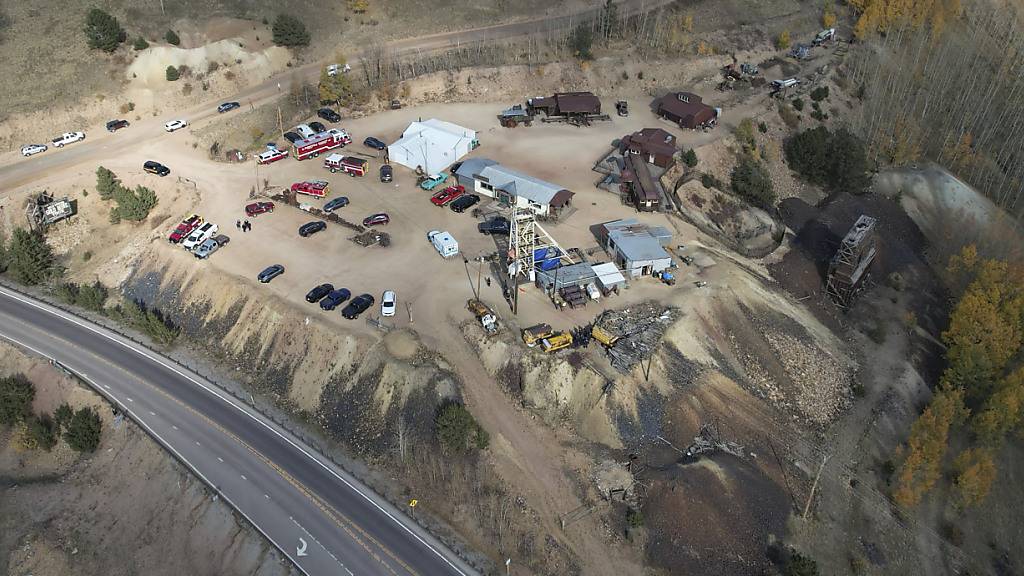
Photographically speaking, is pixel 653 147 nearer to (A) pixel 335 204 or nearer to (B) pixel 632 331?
(B) pixel 632 331

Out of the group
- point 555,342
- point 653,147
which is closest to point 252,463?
point 555,342

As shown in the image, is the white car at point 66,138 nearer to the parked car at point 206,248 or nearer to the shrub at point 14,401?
the parked car at point 206,248

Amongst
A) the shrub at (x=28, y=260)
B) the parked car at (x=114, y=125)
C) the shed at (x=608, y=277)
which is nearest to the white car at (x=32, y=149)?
the parked car at (x=114, y=125)

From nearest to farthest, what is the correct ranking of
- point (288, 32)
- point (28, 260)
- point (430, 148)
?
point (28, 260) → point (430, 148) → point (288, 32)

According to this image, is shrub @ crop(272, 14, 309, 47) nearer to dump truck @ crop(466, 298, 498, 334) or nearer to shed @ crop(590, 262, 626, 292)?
dump truck @ crop(466, 298, 498, 334)

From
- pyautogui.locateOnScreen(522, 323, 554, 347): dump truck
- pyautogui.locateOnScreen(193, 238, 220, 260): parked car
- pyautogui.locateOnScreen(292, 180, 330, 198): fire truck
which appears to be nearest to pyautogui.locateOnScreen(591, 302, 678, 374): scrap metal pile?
pyautogui.locateOnScreen(522, 323, 554, 347): dump truck

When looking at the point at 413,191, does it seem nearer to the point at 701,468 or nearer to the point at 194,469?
the point at 194,469
